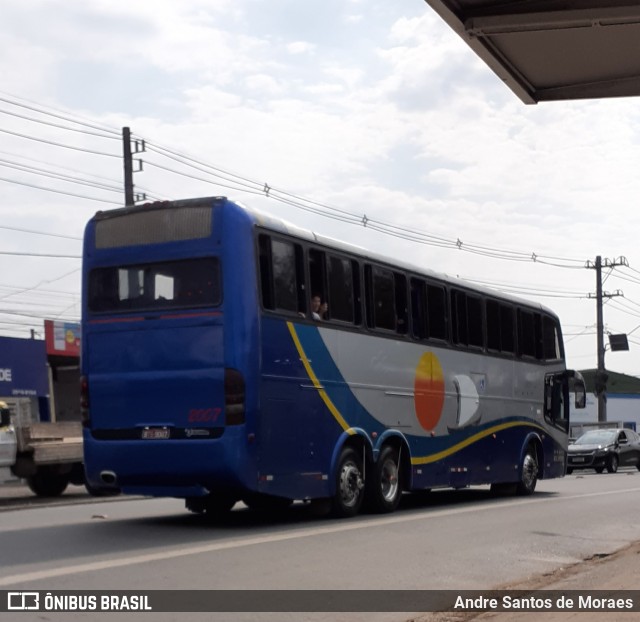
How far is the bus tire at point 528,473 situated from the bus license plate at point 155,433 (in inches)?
377

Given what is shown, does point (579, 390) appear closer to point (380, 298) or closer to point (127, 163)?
point (380, 298)

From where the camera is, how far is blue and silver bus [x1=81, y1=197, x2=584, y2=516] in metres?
12.3

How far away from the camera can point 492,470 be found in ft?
63.2

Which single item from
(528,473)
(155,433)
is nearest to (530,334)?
(528,473)

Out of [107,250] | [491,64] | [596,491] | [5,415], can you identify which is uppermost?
[491,64]

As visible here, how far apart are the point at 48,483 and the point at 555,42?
14211 millimetres

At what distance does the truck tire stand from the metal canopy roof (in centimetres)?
1282

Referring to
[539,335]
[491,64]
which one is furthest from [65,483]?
[491,64]

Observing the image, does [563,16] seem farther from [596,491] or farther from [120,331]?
[596,491]

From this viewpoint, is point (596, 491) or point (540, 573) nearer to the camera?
point (540, 573)

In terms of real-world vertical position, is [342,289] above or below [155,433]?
above

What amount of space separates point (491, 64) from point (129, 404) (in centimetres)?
567

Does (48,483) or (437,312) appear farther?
(48,483)

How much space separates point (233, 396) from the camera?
12203mm
